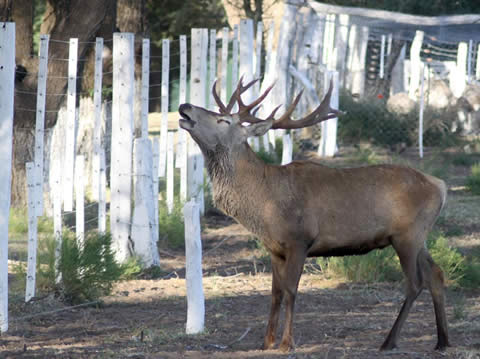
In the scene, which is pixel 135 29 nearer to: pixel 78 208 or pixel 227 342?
pixel 78 208

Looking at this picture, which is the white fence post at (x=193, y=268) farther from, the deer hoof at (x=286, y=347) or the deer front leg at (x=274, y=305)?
the deer hoof at (x=286, y=347)

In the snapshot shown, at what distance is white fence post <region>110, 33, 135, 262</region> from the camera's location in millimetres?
8789

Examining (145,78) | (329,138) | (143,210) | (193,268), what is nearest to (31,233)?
(193,268)

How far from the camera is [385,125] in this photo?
18.1 metres

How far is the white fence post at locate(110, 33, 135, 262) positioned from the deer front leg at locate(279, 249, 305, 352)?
320cm

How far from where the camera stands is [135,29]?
1442 centimetres

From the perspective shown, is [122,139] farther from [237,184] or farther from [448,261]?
[448,261]

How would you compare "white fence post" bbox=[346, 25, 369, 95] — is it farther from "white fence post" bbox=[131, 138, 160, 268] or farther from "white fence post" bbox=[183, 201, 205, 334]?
"white fence post" bbox=[183, 201, 205, 334]

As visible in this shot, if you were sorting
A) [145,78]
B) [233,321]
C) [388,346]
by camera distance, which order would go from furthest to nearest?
[145,78]
[233,321]
[388,346]

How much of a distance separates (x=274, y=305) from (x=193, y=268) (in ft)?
2.14

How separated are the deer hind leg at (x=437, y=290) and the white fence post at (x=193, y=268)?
5.35 feet

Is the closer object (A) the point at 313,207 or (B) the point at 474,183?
(A) the point at 313,207

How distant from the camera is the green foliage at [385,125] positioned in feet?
59.0

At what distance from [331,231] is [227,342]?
3.59 ft
